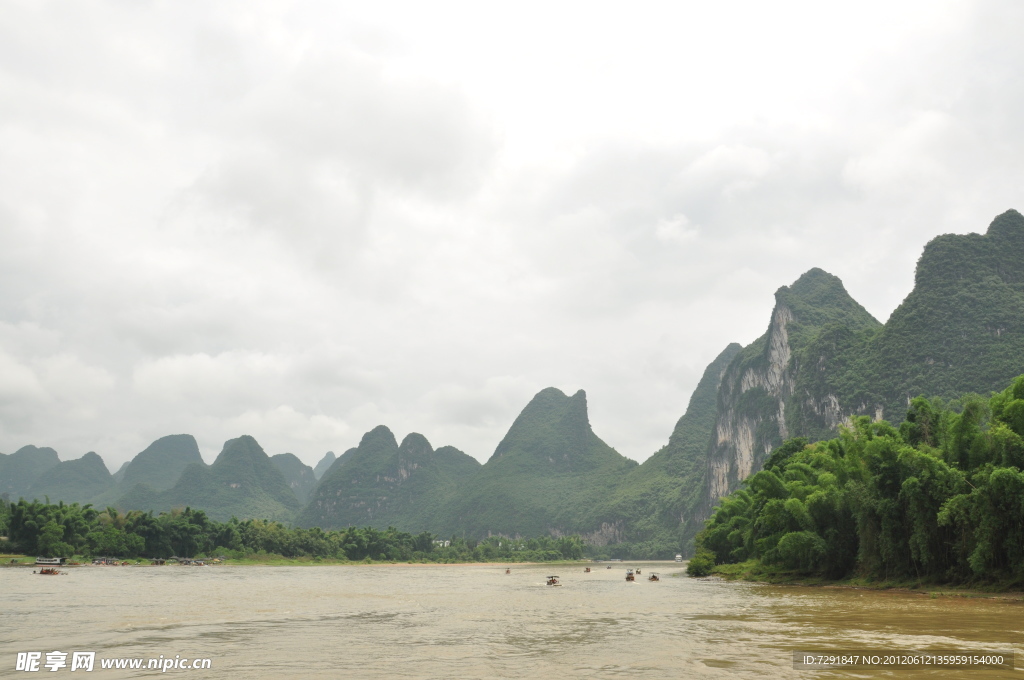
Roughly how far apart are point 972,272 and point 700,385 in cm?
11515

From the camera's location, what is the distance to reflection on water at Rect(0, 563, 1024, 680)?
11.1m

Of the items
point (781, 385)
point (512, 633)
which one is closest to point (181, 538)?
point (512, 633)

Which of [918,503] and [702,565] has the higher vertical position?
[918,503]

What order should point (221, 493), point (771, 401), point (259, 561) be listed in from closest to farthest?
1. point (259, 561)
2. point (771, 401)
3. point (221, 493)

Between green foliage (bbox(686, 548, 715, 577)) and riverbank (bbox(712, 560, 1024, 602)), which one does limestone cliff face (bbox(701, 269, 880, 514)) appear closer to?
green foliage (bbox(686, 548, 715, 577))

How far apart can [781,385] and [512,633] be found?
115325 millimetres

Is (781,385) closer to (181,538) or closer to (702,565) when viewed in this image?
(702,565)

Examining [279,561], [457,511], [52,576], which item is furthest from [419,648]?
[457,511]

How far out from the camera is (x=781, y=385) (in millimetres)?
121062

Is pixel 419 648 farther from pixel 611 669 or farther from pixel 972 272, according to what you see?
pixel 972 272

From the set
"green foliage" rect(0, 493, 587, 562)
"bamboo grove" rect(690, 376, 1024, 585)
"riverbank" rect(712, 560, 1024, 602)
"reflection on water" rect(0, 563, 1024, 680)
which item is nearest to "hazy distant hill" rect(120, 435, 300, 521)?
"green foliage" rect(0, 493, 587, 562)

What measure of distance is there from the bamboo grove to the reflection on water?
228 cm

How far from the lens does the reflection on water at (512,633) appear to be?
11062mm

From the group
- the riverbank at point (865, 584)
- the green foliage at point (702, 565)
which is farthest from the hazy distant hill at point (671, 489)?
the riverbank at point (865, 584)
